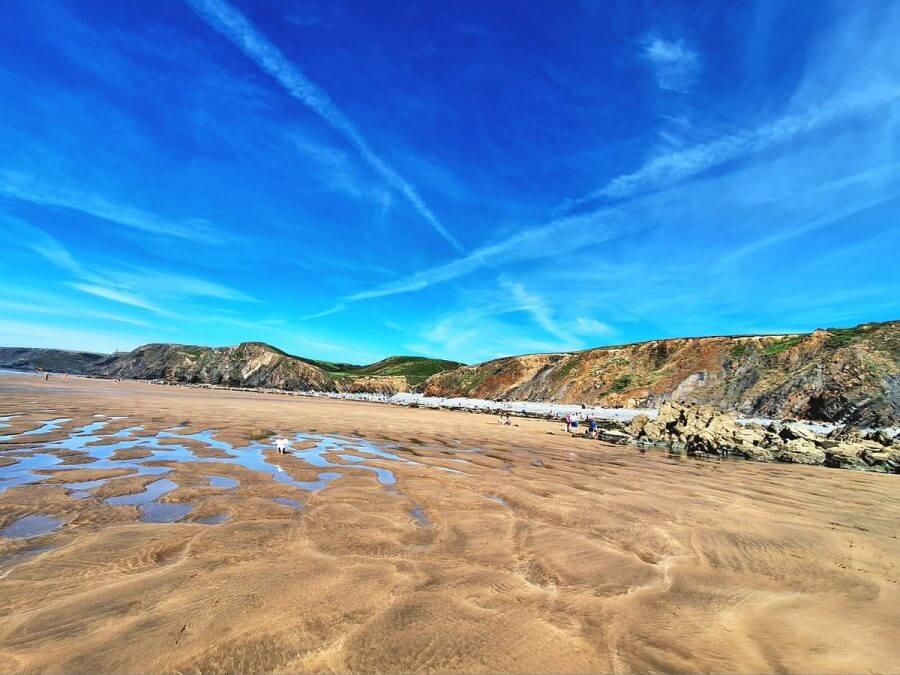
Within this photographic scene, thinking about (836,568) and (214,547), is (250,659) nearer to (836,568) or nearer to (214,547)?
(214,547)

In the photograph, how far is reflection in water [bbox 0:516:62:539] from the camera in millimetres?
5164

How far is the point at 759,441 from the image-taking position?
20969 millimetres

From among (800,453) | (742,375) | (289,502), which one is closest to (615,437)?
(800,453)

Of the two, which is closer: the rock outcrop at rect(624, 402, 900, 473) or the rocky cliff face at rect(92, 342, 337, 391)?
the rock outcrop at rect(624, 402, 900, 473)

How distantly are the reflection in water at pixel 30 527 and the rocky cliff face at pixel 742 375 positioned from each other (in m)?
49.6

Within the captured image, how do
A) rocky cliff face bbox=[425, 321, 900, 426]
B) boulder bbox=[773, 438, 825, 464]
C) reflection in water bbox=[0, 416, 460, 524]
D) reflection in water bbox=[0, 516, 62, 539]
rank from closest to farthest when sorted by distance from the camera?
1. reflection in water bbox=[0, 516, 62, 539]
2. reflection in water bbox=[0, 416, 460, 524]
3. boulder bbox=[773, 438, 825, 464]
4. rocky cliff face bbox=[425, 321, 900, 426]

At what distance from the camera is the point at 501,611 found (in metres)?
3.93

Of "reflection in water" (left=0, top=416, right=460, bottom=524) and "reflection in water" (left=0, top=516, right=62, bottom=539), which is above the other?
"reflection in water" (left=0, top=416, right=460, bottom=524)

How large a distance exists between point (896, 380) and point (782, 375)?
1231 cm

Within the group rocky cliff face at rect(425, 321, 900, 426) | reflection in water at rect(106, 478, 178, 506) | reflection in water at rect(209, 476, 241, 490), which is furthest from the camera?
rocky cliff face at rect(425, 321, 900, 426)

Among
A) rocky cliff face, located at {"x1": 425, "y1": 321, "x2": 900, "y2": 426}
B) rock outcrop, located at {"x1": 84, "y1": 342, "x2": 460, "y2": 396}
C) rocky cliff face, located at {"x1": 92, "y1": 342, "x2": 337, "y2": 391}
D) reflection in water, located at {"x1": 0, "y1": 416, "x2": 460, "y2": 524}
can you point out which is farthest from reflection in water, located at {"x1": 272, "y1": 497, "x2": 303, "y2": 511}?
rocky cliff face, located at {"x1": 92, "y1": 342, "x2": 337, "y2": 391}

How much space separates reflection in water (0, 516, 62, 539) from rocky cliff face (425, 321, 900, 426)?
1953 inches

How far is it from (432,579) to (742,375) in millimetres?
63959

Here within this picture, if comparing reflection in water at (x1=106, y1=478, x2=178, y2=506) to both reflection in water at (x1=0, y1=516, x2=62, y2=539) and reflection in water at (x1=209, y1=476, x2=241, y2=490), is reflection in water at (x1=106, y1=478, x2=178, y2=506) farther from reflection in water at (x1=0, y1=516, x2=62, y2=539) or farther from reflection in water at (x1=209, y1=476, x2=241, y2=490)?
reflection in water at (x1=0, y1=516, x2=62, y2=539)
